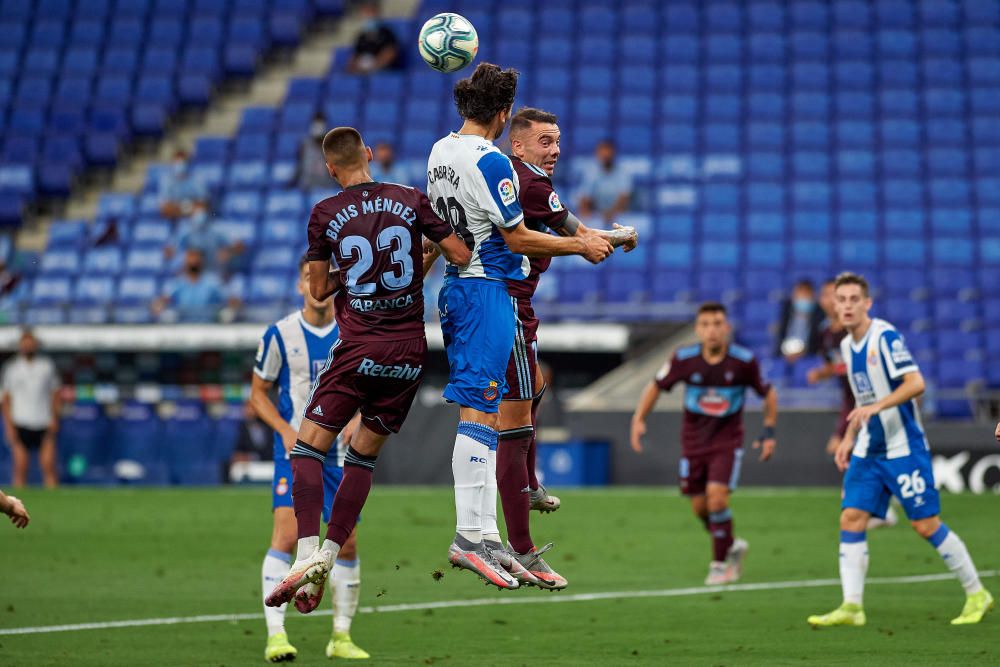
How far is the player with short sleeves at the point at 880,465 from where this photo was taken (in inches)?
395

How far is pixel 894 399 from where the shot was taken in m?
9.80

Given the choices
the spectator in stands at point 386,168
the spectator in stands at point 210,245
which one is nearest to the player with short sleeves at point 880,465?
the spectator in stands at point 386,168

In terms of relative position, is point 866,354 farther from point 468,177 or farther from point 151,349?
point 151,349

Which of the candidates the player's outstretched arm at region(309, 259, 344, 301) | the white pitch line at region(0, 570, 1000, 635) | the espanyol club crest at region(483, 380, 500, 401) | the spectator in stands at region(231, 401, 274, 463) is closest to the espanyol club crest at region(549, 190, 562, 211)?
the espanyol club crest at region(483, 380, 500, 401)

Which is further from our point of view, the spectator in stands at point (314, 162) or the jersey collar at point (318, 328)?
the spectator in stands at point (314, 162)

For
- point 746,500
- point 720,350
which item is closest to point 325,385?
point 720,350

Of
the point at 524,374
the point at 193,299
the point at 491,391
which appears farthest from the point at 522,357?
the point at 193,299

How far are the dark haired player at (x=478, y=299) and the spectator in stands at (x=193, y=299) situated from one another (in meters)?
15.5

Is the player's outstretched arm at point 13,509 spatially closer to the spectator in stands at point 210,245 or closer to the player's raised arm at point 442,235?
the player's raised arm at point 442,235

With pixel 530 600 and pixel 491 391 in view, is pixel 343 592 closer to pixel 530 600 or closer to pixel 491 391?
pixel 491 391

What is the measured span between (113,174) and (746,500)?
15593 mm

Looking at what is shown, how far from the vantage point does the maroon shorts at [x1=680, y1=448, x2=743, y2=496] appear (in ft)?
41.8

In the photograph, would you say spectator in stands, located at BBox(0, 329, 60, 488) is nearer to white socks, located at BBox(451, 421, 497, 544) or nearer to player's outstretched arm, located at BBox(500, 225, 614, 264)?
white socks, located at BBox(451, 421, 497, 544)

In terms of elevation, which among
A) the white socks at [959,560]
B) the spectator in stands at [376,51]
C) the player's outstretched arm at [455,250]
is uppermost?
the spectator in stands at [376,51]
